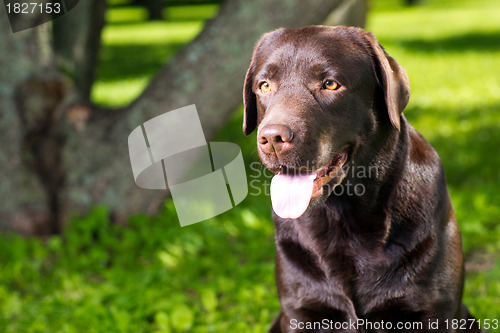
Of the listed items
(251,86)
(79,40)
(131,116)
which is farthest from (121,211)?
(251,86)

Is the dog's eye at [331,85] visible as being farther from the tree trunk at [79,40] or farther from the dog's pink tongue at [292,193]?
the tree trunk at [79,40]

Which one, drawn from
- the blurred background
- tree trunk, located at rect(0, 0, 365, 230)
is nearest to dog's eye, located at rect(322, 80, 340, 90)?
the blurred background

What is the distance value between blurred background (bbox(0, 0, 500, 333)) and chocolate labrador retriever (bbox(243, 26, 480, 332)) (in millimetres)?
1105

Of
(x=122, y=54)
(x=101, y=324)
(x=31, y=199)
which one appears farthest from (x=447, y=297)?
(x=122, y=54)

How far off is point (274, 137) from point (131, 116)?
2858mm

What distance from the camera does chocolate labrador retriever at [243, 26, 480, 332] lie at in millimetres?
2646

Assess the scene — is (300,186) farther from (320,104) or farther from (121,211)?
(121,211)

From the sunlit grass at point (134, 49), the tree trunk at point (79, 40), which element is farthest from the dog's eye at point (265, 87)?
the sunlit grass at point (134, 49)

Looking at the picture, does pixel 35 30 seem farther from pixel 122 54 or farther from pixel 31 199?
pixel 122 54

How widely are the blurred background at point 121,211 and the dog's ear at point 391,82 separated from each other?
1.78m

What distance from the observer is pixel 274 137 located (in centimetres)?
248

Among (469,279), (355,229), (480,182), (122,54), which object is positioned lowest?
(122,54)

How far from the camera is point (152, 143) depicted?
499cm

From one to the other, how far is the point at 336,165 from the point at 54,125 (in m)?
3.17
